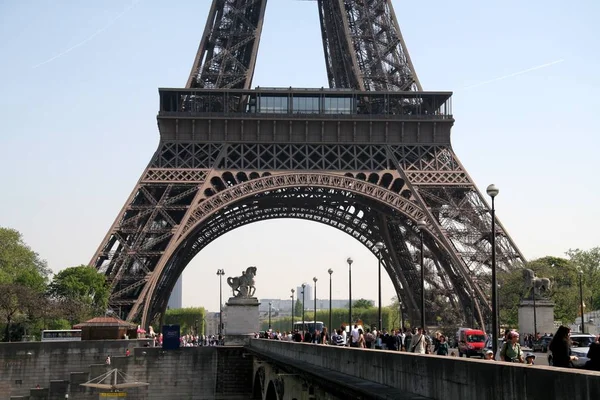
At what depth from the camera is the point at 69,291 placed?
82312mm

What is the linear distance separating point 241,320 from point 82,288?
2157cm

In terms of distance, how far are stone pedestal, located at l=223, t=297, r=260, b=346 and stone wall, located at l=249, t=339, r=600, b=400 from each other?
40.7m

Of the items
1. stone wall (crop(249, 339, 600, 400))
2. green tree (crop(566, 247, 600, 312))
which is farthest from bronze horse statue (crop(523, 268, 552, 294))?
green tree (crop(566, 247, 600, 312))

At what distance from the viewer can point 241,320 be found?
65250 millimetres

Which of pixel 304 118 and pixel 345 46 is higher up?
pixel 345 46

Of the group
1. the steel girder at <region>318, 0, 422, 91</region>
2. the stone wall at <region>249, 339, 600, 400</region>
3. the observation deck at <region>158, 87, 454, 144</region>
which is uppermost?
the steel girder at <region>318, 0, 422, 91</region>

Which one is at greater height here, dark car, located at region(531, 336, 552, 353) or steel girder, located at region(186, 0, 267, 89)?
steel girder, located at region(186, 0, 267, 89)

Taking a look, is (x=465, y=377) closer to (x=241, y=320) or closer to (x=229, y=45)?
(x=241, y=320)

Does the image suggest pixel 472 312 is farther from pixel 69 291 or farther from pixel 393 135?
pixel 69 291

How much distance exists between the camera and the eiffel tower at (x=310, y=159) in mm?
69625

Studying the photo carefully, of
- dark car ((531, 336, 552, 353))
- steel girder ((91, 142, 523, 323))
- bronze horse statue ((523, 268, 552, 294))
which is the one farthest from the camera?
steel girder ((91, 142, 523, 323))

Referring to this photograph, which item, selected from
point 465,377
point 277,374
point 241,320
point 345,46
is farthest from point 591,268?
point 465,377

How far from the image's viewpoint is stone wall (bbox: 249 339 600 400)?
1029 cm

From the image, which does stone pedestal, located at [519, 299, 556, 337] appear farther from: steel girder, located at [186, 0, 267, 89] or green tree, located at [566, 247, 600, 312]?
green tree, located at [566, 247, 600, 312]
